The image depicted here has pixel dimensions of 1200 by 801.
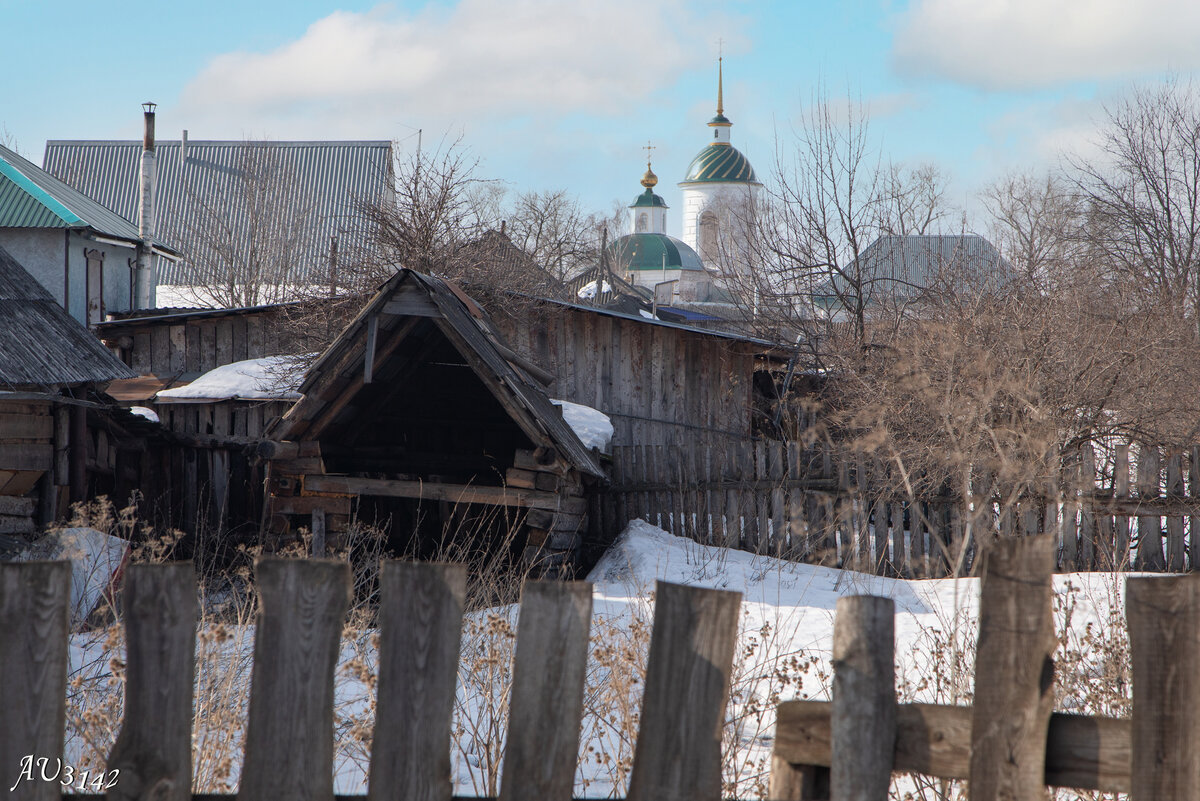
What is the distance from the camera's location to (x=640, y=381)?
15219 millimetres

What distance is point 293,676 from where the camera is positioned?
2.31m

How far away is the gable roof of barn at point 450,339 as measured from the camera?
898 cm

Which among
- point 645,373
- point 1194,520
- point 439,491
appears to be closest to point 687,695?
point 439,491

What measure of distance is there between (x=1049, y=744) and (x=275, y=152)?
125ft

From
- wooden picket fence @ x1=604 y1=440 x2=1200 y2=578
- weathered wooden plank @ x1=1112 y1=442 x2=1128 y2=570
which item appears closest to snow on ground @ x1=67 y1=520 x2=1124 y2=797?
wooden picket fence @ x1=604 y1=440 x2=1200 y2=578

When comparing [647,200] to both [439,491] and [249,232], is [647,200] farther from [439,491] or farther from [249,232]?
[439,491]

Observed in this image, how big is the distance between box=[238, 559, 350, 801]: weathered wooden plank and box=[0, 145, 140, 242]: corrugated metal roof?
21409 mm

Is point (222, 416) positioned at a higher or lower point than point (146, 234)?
lower

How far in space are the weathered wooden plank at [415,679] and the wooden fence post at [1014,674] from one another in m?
1.17

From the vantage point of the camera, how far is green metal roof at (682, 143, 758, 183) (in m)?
96.4

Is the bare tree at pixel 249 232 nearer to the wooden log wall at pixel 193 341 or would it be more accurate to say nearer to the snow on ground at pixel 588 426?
the wooden log wall at pixel 193 341

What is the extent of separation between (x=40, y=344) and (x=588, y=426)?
20.2 feet

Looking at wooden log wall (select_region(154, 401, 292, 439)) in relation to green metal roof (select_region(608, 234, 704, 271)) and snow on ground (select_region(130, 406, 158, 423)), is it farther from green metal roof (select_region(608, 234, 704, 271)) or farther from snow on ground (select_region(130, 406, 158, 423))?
green metal roof (select_region(608, 234, 704, 271))

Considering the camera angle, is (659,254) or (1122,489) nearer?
(1122,489)
